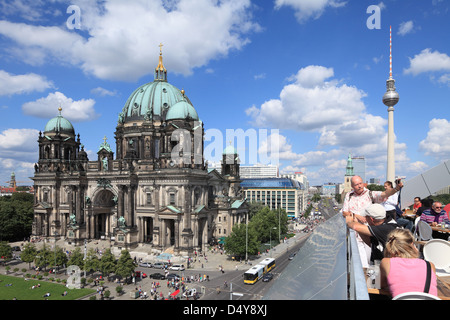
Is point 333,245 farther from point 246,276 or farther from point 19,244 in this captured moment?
point 19,244

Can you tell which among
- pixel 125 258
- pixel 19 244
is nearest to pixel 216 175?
pixel 125 258

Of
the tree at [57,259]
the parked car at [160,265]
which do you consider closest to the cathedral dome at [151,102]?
the parked car at [160,265]

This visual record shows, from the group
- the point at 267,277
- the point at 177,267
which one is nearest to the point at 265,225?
the point at 267,277

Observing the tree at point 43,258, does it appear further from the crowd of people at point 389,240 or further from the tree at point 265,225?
the crowd of people at point 389,240

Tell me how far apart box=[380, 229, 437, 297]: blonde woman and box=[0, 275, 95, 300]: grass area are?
149ft

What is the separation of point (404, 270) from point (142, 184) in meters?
66.5

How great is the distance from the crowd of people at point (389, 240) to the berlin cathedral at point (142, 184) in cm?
5227

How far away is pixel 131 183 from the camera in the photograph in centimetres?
6856

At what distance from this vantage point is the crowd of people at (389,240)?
5.73 metres

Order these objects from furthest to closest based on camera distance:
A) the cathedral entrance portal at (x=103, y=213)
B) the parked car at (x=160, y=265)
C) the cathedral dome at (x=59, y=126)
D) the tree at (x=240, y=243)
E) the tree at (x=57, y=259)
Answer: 1. the cathedral dome at (x=59, y=126)
2. the cathedral entrance portal at (x=103, y=213)
3. the tree at (x=240, y=243)
4. the parked car at (x=160, y=265)
5. the tree at (x=57, y=259)

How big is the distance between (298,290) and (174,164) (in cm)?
6123

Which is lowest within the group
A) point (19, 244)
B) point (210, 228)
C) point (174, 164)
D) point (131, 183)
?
point (19, 244)
